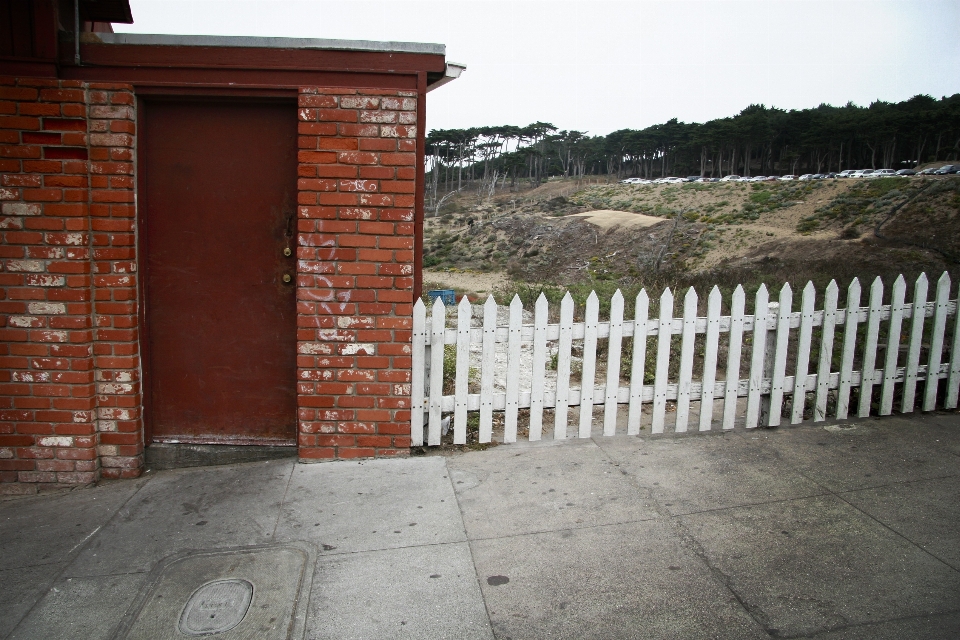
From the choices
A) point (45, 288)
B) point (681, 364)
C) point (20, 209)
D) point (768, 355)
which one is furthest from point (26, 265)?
point (768, 355)

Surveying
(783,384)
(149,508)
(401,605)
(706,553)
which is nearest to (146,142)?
(149,508)

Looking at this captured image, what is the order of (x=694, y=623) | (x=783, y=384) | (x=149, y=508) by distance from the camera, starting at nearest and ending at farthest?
(x=694, y=623) < (x=149, y=508) < (x=783, y=384)

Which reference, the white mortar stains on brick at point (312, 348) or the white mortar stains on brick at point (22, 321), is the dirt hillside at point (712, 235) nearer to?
the white mortar stains on brick at point (312, 348)

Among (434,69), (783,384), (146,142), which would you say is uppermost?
(434,69)

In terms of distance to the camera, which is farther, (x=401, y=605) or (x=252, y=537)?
(x=252, y=537)

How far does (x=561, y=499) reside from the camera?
3451 millimetres

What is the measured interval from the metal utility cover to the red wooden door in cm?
132

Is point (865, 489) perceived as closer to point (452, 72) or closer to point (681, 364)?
point (681, 364)

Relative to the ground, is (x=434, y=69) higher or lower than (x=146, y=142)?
higher

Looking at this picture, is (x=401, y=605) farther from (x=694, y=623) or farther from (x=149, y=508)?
(x=149, y=508)

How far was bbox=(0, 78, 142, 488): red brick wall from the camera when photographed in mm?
3594

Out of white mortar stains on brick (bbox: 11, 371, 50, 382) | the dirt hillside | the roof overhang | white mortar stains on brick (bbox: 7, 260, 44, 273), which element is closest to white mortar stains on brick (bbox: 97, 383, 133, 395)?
white mortar stains on brick (bbox: 11, 371, 50, 382)

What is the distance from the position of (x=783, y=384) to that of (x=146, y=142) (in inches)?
184

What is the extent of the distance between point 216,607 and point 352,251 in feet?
6.82
